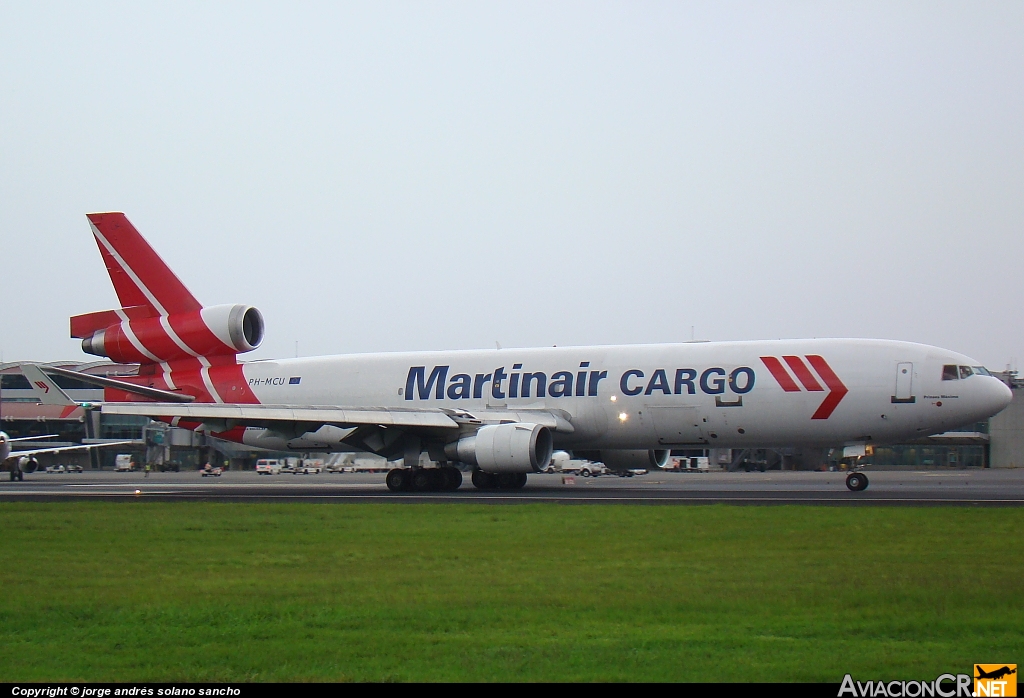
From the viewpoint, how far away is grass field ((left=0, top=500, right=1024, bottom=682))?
7.14 metres

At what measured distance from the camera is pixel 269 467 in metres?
66.9

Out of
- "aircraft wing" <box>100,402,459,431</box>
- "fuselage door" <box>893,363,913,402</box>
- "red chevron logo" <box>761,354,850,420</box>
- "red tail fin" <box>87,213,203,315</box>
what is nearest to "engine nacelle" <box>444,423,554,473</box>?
"aircraft wing" <box>100,402,459,431</box>

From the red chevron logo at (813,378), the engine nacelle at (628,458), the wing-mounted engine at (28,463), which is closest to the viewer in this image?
the red chevron logo at (813,378)

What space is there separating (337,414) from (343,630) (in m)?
22.0

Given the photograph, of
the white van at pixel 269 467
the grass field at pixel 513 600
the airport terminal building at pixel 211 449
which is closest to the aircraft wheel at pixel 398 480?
the grass field at pixel 513 600

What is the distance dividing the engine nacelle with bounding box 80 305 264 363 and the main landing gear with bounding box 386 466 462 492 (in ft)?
29.1

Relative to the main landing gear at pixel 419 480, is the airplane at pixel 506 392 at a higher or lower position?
higher

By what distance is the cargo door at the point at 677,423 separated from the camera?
30359 millimetres

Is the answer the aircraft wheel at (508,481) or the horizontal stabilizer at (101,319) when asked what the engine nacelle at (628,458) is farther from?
the horizontal stabilizer at (101,319)

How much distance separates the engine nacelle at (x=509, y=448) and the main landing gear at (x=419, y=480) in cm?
178

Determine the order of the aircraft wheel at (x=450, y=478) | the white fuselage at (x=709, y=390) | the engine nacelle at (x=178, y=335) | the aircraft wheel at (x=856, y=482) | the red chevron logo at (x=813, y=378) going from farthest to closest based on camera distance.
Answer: the engine nacelle at (x=178, y=335), the aircraft wheel at (x=450, y=478), the red chevron logo at (x=813, y=378), the white fuselage at (x=709, y=390), the aircraft wheel at (x=856, y=482)

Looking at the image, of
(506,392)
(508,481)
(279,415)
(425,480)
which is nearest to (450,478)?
(425,480)

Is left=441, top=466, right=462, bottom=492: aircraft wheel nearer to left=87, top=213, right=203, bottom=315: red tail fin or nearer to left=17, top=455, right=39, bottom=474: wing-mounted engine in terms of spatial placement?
left=87, top=213, right=203, bottom=315: red tail fin

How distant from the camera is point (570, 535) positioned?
1565cm
